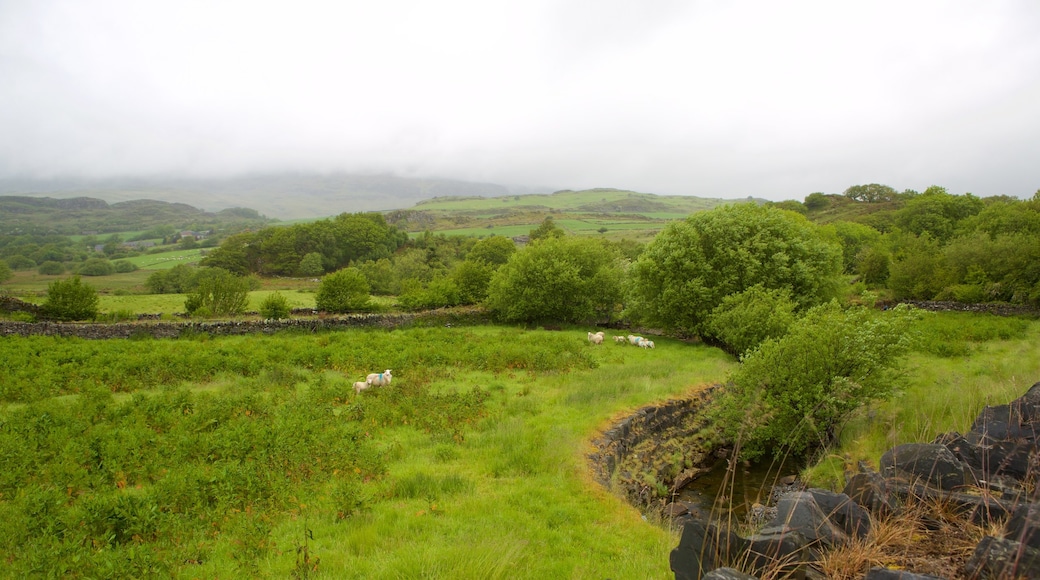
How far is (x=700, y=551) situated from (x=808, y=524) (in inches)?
53.9

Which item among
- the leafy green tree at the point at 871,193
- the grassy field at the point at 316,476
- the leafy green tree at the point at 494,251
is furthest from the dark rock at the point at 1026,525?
the leafy green tree at the point at 871,193

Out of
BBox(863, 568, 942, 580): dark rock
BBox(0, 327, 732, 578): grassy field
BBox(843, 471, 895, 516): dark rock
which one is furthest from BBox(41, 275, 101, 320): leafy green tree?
BBox(863, 568, 942, 580): dark rock

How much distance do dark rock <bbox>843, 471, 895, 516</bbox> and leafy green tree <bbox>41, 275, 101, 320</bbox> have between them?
42564mm

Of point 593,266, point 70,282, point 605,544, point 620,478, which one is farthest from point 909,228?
point 70,282

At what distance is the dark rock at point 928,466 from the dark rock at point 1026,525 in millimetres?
1890

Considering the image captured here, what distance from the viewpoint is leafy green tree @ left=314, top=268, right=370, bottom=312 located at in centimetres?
3672

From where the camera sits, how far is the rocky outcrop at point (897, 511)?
12.5 feet

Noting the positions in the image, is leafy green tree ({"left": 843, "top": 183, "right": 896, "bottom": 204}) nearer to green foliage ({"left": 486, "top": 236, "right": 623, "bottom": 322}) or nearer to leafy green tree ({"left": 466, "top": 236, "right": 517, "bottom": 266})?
leafy green tree ({"left": 466, "top": 236, "right": 517, "bottom": 266})

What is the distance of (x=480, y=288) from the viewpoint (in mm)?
41094

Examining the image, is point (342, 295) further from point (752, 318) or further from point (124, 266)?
point (124, 266)

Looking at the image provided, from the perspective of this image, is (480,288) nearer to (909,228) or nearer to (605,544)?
(605,544)

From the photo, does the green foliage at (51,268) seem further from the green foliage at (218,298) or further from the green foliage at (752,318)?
the green foliage at (752,318)

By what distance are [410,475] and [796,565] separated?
6693mm

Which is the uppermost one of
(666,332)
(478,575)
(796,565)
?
(796,565)
